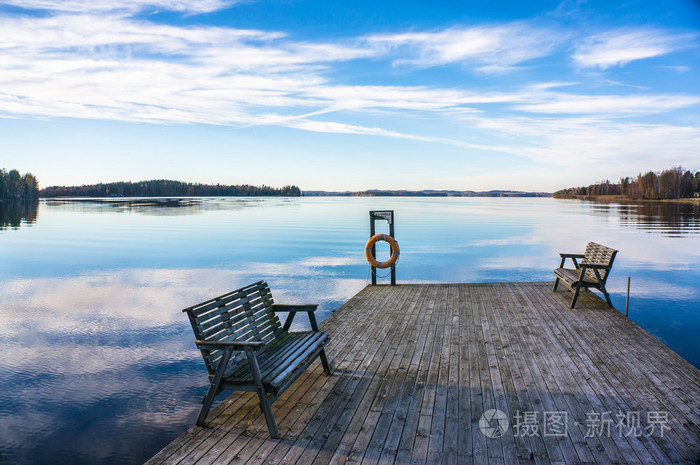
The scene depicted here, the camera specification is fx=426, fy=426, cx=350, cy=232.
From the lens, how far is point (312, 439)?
2859 mm

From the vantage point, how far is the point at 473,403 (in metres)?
3.34

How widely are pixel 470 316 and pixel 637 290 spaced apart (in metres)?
7.91

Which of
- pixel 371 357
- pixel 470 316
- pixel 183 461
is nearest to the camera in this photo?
pixel 183 461

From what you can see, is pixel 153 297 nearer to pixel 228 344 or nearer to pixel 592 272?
pixel 228 344

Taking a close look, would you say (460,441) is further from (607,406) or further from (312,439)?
(607,406)

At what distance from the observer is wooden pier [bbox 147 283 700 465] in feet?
8.89

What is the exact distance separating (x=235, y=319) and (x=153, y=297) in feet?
27.1

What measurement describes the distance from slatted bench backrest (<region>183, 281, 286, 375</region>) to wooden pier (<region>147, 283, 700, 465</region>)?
1.64ft

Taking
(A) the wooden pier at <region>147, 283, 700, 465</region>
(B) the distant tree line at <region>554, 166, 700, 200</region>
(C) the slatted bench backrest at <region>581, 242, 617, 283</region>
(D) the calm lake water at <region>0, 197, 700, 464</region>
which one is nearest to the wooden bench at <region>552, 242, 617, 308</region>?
(C) the slatted bench backrest at <region>581, 242, 617, 283</region>

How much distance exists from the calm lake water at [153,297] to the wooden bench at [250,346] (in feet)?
5.18

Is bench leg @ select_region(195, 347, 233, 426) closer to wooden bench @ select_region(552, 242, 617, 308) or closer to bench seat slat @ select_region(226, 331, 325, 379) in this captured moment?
Answer: bench seat slat @ select_region(226, 331, 325, 379)

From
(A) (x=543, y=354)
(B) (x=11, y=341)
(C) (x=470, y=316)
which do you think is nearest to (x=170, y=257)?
(B) (x=11, y=341)

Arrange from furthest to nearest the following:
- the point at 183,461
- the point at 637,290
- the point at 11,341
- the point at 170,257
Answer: the point at 170,257
the point at 637,290
the point at 11,341
the point at 183,461

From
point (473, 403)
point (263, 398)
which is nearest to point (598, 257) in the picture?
point (473, 403)
